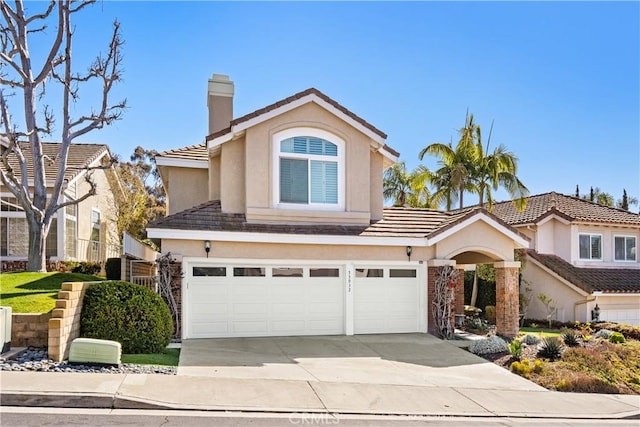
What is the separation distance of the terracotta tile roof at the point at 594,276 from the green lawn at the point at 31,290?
1745 centimetres

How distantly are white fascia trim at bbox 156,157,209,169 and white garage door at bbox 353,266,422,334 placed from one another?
649cm

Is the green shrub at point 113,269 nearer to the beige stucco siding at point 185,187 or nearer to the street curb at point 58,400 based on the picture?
the beige stucco siding at point 185,187

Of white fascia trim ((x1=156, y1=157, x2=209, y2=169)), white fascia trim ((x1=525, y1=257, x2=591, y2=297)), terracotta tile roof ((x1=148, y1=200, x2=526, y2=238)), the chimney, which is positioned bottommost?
white fascia trim ((x1=525, y1=257, x2=591, y2=297))

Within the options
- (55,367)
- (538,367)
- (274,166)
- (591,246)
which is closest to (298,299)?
(274,166)

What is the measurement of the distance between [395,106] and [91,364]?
14.5 metres

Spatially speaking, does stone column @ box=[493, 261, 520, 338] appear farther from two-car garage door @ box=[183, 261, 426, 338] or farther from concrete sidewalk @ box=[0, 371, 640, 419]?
concrete sidewalk @ box=[0, 371, 640, 419]

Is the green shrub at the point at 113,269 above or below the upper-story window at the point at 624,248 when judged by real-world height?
below

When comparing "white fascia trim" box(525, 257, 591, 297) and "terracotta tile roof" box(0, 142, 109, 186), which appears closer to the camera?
"white fascia trim" box(525, 257, 591, 297)

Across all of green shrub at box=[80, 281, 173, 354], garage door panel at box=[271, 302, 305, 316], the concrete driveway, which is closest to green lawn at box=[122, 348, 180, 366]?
green shrub at box=[80, 281, 173, 354]

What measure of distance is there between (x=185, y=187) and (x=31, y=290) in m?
6.33

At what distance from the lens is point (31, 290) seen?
13086 millimetres

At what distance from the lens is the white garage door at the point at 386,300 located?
15.6 m

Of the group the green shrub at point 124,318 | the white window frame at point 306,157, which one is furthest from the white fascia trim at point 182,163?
the green shrub at point 124,318

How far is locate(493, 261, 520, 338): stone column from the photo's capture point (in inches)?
617
